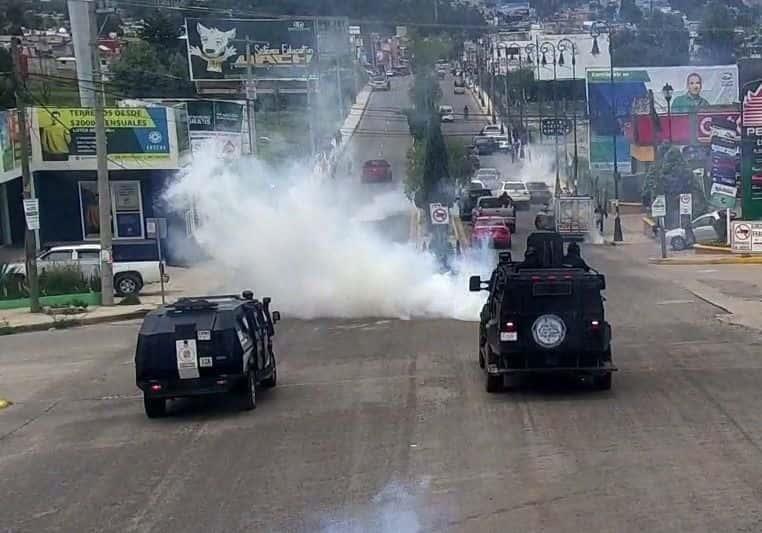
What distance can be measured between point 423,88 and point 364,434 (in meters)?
39.4

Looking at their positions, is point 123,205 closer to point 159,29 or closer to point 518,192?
point 518,192

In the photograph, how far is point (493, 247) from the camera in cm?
4597

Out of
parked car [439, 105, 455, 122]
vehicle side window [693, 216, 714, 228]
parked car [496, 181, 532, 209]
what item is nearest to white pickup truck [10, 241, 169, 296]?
vehicle side window [693, 216, 714, 228]

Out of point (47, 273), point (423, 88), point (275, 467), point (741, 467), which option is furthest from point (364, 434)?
point (423, 88)

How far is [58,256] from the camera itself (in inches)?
1412

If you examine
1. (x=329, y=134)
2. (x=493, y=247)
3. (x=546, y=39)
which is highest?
(x=546, y=39)

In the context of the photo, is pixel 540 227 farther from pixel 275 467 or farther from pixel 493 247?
pixel 275 467

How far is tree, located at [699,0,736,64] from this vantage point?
86.6m

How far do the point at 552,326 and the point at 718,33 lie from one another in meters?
78.3

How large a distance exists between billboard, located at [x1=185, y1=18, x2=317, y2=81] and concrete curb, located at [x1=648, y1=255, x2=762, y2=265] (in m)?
29.6

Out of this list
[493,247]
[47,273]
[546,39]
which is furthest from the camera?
[546,39]

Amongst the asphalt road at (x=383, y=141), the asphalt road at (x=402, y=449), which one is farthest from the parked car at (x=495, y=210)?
the asphalt road at (x=402, y=449)

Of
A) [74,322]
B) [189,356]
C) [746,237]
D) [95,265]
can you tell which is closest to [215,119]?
[95,265]

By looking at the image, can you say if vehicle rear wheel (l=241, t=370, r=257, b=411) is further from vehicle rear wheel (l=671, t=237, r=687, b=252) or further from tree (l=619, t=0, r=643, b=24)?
tree (l=619, t=0, r=643, b=24)
